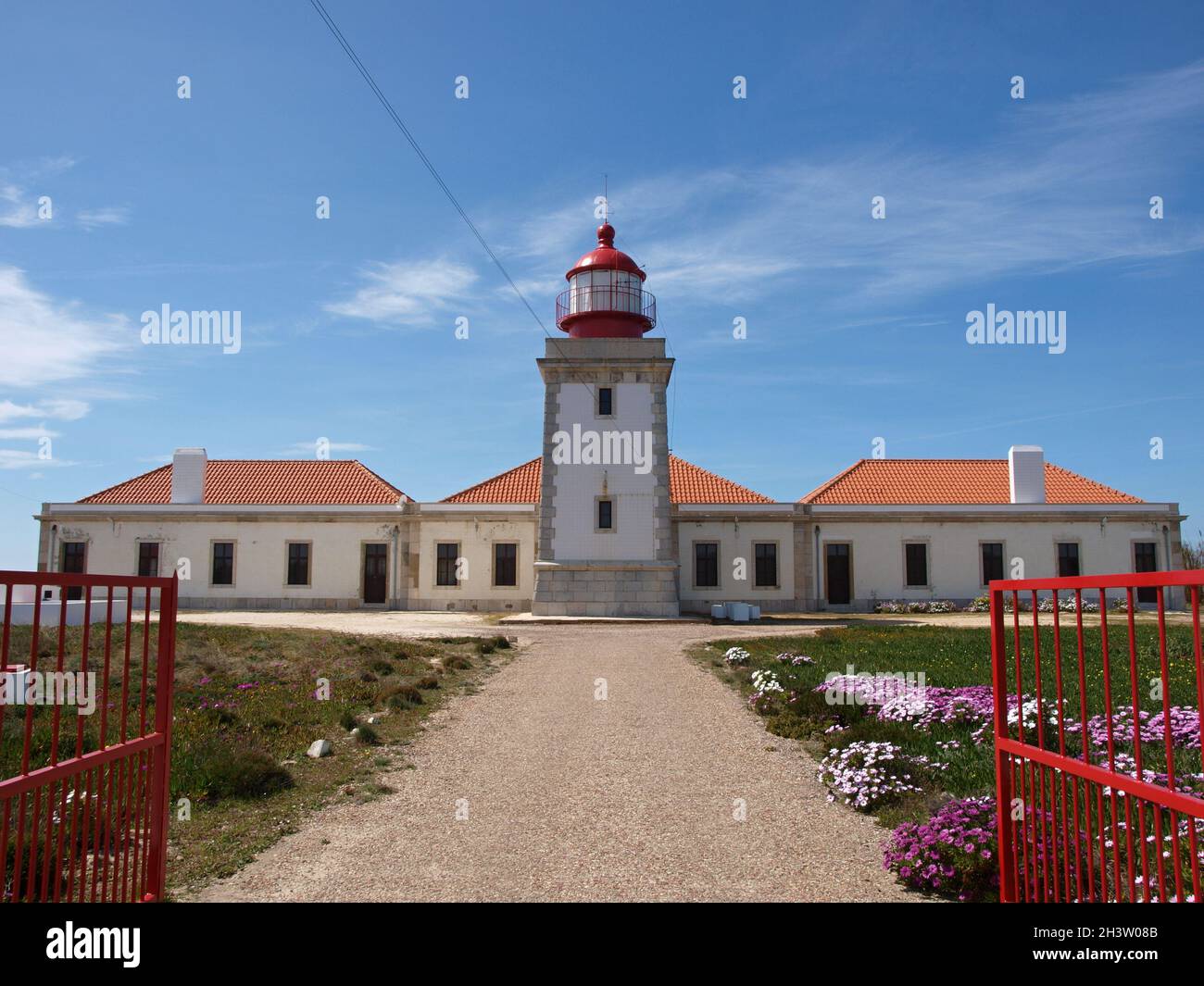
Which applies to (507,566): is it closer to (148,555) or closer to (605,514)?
→ (605,514)

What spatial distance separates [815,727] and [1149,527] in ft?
82.3

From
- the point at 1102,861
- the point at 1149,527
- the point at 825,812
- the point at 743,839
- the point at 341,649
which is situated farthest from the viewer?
the point at 1149,527

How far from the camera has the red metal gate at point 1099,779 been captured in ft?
8.86

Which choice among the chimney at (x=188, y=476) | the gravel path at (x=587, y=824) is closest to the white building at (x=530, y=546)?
the chimney at (x=188, y=476)

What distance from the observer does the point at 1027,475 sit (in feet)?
97.2

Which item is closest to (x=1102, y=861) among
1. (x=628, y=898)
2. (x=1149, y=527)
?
(x=628, y=898)

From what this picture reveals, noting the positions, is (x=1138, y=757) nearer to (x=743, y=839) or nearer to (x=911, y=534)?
(x=743, y=839)

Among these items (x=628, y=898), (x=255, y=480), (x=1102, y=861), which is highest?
(x=255, y=480)

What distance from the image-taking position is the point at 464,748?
7.93 metres

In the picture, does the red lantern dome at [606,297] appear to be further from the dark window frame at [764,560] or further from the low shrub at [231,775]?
the low shrub at [231,775]

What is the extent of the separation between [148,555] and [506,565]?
37.7 feet

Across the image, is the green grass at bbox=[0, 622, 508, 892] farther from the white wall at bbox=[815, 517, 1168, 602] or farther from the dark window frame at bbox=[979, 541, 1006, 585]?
the dark window frame at bbox=[979, 541, 1006, 585]

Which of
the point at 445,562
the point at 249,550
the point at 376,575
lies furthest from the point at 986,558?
the point at 249,550
